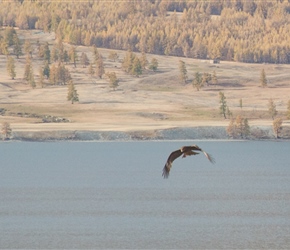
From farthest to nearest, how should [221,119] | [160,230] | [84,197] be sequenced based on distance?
[221,119] < [84,197] < [160,230]

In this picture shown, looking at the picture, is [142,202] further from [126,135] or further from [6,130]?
[6,130]

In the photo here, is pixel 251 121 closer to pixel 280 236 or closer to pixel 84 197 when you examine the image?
pixel 84 197

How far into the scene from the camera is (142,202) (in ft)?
333

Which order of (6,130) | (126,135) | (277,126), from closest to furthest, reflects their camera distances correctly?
(6,130)
(126,135)
(277,126)

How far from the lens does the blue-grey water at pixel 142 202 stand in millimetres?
78125

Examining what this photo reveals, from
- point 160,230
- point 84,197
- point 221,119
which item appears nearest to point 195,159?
point 221,119

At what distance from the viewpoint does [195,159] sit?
595 ft

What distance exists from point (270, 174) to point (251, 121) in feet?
167

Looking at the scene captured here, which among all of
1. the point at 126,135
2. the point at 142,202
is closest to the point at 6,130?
the point at 126,135

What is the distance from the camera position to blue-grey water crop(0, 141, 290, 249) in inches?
3076

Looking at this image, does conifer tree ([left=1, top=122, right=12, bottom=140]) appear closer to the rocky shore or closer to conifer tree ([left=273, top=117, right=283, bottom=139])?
Answer: the rocky shore

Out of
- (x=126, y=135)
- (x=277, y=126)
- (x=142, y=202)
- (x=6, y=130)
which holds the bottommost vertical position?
(x=126, y=135)

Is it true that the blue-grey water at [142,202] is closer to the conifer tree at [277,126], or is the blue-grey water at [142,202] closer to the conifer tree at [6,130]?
the conifer tree at [6,130]

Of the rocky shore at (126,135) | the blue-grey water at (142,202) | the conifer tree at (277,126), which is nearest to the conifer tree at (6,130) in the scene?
the rocky shore at (126,135)
